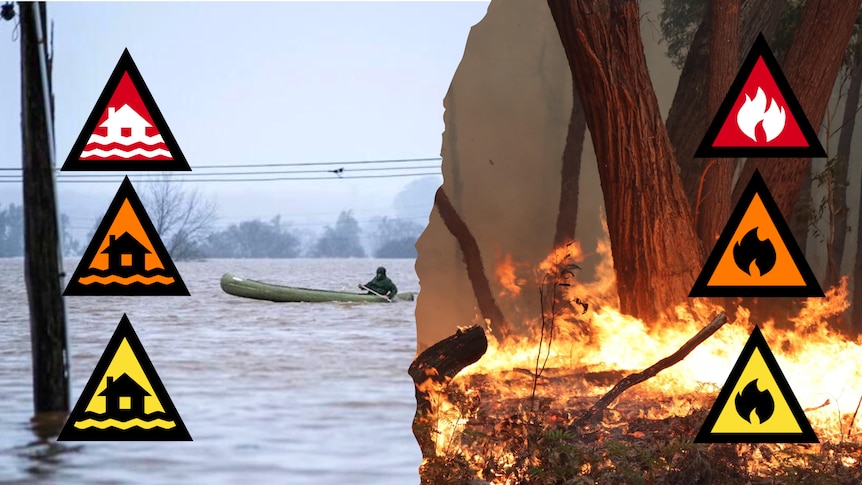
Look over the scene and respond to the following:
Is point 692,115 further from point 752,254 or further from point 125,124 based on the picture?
point 125,124

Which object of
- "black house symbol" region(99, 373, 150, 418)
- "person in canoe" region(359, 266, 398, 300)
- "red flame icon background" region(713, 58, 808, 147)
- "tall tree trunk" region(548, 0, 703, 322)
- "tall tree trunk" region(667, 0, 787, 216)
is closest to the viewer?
"black house symbol" region(99, 373, 150, 418)

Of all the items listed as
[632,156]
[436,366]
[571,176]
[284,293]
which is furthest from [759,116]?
[284,293]

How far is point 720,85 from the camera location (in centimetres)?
539

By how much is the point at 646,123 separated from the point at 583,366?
53.8 inches

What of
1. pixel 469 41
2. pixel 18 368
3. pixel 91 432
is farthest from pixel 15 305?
pixel 469 41

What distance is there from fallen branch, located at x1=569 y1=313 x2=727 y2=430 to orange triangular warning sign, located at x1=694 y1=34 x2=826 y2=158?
36.2 inches

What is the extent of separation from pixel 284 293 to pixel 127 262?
514cm

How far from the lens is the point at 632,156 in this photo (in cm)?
505

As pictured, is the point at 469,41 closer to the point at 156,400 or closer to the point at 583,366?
the point at 583,366

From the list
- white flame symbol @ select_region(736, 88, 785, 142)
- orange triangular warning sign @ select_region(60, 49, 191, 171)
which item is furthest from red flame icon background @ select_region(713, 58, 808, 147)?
orange triangular warning sign @ select_region(60, 49, 191, 171)

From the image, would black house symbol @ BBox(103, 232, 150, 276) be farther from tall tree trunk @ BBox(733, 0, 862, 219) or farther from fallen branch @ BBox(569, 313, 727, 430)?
tall tree trunk @ BBox(733, 0, 862, 219)

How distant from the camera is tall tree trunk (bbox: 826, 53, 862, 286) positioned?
283 inches

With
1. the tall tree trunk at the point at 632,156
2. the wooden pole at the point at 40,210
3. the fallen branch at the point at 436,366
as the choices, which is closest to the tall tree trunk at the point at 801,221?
the tall tree trunk at the point at 632,156

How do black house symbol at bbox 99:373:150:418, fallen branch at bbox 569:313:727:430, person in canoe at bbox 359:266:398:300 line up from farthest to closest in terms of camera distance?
person in canoe at bbox 359:266:398:300
fallen branch at bbox 569:313:727:430
black house symbol at bbox 99:373:150:418
